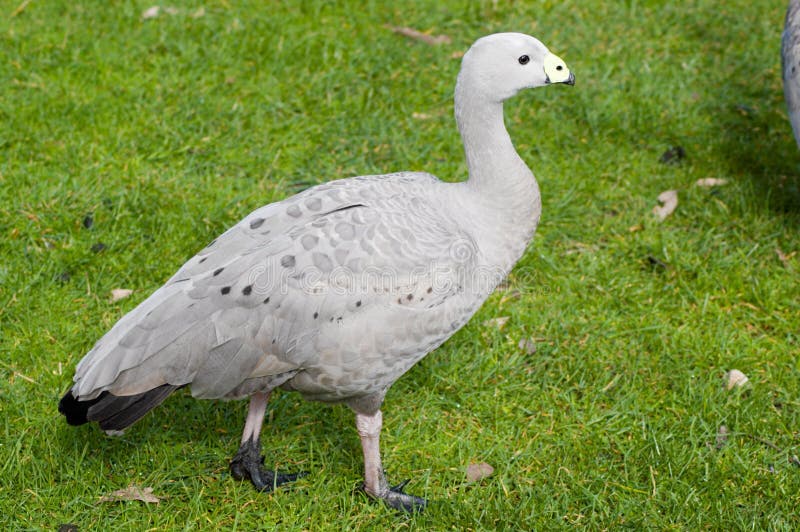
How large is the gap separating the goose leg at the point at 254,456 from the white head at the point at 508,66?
158 centimetres

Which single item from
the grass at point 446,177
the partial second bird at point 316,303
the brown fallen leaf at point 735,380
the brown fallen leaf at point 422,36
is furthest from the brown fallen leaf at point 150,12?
the brown fallen leaf at point 735,380

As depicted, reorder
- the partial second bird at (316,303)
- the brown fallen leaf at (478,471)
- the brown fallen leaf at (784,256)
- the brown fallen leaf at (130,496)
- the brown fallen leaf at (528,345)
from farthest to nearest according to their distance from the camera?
the brown fallen leaf at (784,256)
the brown fallen leaf at (528,345)
the brown fallen leaf at (478,471)
the brown fallen leaf at (130,496)
the partial second bird at (316,303)

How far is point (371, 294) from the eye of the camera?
317 cm

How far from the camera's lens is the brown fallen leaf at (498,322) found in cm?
450

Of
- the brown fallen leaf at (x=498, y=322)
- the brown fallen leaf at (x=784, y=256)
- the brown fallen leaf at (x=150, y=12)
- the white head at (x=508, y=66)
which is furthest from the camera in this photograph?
the brown fallen leaf at (x=150, y=12)

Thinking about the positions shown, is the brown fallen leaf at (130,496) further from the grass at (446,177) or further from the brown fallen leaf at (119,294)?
the brown fallen leaf at (119,294)

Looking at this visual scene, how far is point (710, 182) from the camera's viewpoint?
545 cm

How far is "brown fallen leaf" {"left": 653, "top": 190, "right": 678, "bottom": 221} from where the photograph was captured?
5262 millimetres

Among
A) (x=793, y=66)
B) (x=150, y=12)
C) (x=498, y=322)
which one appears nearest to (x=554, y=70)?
(x=498, y=322)

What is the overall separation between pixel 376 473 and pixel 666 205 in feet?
8.95

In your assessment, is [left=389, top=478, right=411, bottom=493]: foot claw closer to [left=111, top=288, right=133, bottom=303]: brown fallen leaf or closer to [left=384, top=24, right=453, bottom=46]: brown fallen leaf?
[left=111, top=288, right=133, bottom=303]: brown fallen leaf

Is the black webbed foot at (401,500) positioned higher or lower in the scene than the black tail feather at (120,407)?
lower

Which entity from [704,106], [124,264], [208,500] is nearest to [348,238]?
[208,500]

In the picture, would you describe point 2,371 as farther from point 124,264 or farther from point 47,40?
point 47,40
